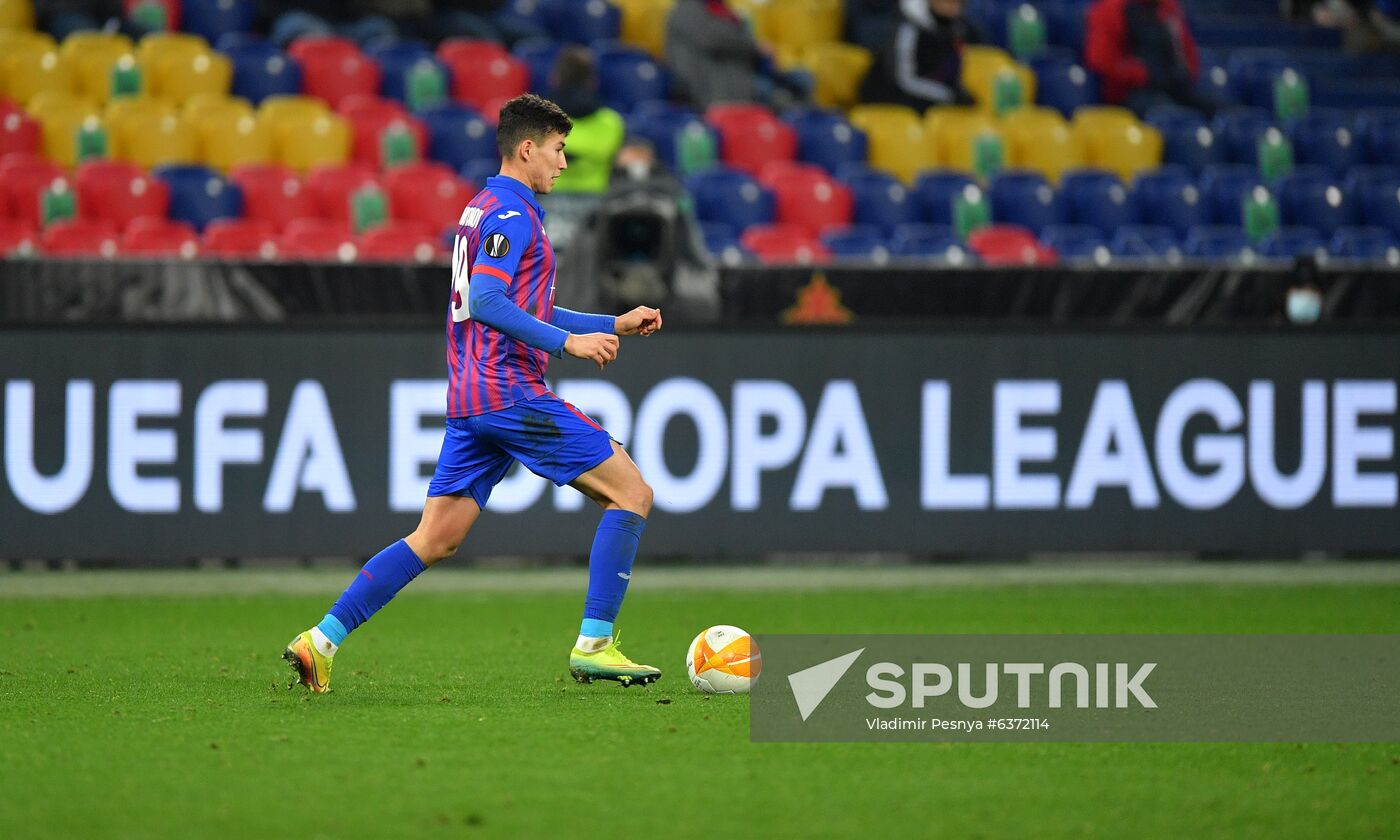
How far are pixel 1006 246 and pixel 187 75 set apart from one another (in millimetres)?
6519

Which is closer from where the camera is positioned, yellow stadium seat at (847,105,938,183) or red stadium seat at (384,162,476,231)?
red stadium seat at (384,162,476,231)

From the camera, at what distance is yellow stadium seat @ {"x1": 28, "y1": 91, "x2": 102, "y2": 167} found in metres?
14.3

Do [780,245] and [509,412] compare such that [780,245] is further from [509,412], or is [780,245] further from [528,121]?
[509,412]

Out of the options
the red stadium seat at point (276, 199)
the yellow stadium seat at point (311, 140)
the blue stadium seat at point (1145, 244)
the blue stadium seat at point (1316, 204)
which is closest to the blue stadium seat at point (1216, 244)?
the blue stadium seat at point (1145, 244)

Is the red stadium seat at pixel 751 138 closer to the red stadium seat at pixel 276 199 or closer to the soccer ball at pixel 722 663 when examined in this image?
the red stadium seat at pixel 276 199

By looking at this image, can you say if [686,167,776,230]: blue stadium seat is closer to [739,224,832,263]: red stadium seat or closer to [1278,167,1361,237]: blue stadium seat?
[739,224,832,263]: red stadium seat

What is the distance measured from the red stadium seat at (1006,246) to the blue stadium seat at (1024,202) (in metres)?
0.51

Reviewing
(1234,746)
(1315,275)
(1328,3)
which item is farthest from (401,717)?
(1328,3)

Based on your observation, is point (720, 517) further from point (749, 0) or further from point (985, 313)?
point (749, 0)

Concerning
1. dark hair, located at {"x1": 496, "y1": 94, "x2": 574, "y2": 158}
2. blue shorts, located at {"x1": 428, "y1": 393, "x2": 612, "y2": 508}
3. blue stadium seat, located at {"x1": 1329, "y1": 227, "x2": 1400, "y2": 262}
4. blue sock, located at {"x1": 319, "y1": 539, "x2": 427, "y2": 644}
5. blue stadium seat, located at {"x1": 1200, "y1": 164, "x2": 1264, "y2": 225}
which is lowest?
blue sock, located at {"x1": 319, "y1": 539, "x2": 427, "y2": 644}

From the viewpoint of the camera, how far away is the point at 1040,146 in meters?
16.2

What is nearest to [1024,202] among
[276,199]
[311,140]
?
[311,140]

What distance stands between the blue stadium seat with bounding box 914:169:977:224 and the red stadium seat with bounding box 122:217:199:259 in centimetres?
552

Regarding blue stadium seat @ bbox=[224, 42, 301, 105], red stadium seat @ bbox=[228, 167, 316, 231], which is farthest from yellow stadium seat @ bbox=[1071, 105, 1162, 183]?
red stadium seat @ bbox=[228, 167, 316, 231]
